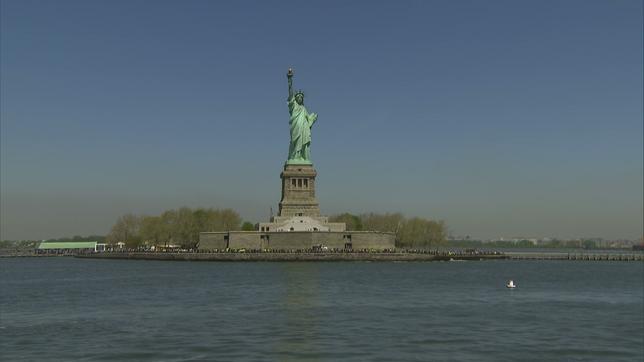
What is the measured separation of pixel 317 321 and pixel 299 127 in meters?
67.4

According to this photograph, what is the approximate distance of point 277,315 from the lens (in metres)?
30.3

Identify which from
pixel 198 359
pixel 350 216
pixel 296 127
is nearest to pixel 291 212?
pixel 296 127

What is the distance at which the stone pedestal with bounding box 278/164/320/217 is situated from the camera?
91.1m

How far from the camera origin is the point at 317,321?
28516mm

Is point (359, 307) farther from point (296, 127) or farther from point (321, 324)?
point (296, 127)

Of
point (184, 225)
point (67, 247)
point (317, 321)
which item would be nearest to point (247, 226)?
point (184, 225)

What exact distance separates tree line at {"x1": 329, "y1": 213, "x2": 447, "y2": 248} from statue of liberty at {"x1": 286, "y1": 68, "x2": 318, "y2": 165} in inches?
1214

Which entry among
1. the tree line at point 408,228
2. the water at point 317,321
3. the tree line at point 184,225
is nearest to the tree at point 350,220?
the tree line at point 408,228

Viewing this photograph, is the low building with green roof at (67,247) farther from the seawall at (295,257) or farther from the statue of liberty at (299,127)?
the statue of liberty at (299,127)

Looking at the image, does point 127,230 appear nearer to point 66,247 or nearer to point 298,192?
point 66,247

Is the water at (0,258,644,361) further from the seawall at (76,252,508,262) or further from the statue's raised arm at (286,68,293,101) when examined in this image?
the statue's raised arm at (286,68,293,101)

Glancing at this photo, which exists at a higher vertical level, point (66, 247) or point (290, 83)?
point (290, 83)

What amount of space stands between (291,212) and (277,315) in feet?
199

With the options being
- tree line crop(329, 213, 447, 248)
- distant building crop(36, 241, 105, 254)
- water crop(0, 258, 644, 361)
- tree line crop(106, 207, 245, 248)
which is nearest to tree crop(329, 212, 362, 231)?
tree line crop(329, 213, 447, 248)
